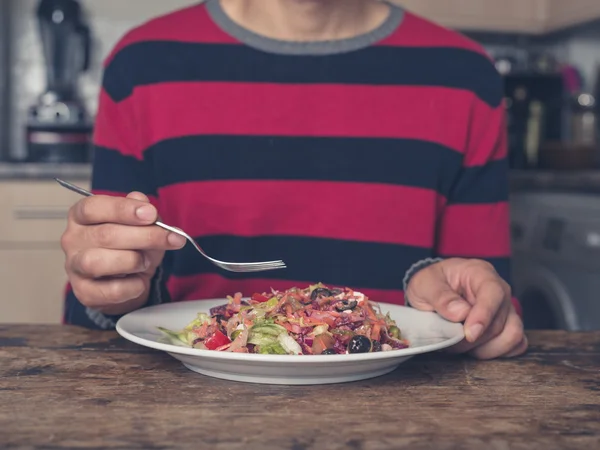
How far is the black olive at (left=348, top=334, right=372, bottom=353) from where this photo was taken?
2.32ft

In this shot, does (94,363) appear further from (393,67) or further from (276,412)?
(393,67)

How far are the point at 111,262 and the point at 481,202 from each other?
71cm

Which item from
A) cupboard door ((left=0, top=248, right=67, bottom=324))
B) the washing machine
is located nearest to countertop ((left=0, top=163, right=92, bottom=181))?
cupboard door ((left=0, top=248, right=67, bottom=324))

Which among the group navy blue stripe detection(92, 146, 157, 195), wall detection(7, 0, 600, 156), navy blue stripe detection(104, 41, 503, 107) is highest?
wall detection(7, 0, 600, 156)

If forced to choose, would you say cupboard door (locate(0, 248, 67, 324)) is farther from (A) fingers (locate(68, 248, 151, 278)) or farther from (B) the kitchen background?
(A) fingers (locate(68, 248, 151, 278))

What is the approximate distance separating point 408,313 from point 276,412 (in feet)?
1.08

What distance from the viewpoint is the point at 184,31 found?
53.6 inches

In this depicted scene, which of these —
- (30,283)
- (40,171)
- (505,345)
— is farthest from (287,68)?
(30,283)

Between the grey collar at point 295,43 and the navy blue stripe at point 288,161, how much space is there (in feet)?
0.50

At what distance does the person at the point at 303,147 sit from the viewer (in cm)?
129

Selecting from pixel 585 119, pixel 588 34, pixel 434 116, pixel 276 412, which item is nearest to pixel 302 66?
pixel 434 116

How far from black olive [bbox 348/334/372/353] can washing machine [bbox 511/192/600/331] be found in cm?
138

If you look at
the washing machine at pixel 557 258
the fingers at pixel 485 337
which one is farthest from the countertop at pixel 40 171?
the fingers at pixel 485 337

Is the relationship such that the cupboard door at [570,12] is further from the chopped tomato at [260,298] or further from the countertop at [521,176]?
the chopped tomato at [260,298]
